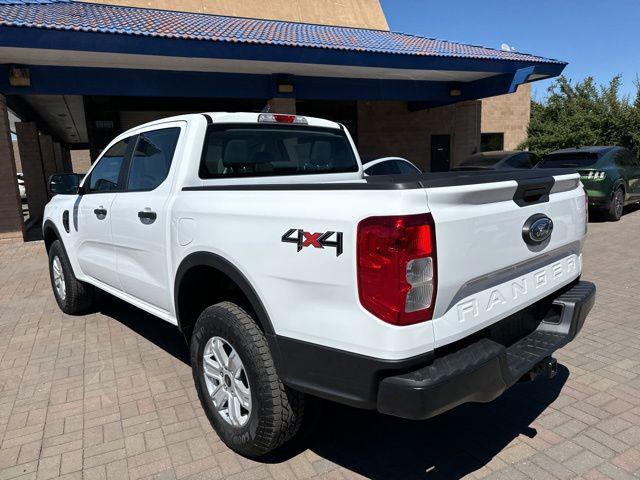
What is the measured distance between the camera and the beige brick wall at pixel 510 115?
23359mm

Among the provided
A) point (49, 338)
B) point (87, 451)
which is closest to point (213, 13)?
point (49, 338)

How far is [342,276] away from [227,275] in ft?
2.67

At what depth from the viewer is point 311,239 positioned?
2102 mm

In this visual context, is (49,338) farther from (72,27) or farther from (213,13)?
(213,13)

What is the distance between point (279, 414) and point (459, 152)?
19.1m

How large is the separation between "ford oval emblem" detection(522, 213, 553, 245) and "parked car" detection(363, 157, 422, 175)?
7079 millimetres

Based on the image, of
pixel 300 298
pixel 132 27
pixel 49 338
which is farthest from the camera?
pixel 132 27

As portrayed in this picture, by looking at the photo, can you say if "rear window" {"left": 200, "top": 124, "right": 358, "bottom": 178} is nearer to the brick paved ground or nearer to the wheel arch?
the brick paved ground

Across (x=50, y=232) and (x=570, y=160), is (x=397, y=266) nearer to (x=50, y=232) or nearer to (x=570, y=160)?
(x=50, y=232)

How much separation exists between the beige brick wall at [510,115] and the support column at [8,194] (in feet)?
64.8

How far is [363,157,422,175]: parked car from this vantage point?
385 inches

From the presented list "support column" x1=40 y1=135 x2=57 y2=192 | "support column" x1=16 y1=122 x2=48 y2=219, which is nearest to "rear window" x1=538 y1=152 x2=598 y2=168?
"support column" x1=16 y1=122 x2=48 y2=219

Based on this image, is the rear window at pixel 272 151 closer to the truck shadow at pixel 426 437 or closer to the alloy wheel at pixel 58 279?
the truck shadow at pixel 426 437

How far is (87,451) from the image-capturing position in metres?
2.83
